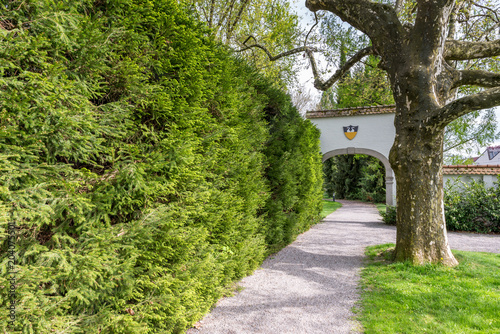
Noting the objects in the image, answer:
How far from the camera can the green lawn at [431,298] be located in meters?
3.19

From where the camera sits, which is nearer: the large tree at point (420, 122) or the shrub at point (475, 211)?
the large tree at point (420, 122)

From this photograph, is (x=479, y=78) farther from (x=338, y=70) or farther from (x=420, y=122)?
(x=338, y=70)

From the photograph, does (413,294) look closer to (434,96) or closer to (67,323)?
(434,96)

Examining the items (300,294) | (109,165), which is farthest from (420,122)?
(109,165)

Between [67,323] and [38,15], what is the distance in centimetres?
185

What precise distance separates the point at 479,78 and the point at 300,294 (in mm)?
5659

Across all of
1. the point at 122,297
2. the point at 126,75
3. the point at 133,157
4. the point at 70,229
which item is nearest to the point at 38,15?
the point at 126,75

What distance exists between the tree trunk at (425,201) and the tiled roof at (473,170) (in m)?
9.01

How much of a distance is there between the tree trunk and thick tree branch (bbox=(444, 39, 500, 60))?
232 cm

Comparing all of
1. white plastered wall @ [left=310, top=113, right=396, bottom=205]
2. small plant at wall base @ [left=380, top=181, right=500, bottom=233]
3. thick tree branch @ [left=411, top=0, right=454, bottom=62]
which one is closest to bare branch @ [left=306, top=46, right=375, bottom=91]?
thick tree branch @ [left=411, top=0, right=454, bottom=62]

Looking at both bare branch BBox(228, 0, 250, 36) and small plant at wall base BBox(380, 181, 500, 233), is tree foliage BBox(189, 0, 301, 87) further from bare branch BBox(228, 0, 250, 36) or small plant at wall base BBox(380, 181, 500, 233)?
small plant at wall base BBox(380, 181, 500, 233)

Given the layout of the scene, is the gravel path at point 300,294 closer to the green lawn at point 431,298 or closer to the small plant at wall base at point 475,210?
the green lawn at point 431,298

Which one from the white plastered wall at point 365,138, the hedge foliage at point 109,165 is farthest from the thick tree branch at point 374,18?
the white plastered wall at point 365,138

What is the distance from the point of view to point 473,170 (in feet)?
39.9
